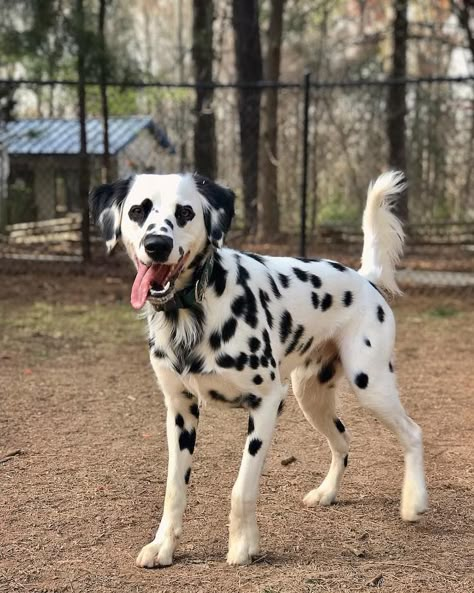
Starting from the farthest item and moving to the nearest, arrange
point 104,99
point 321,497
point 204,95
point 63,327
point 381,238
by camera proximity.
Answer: point 204,95, point 104,99, point 63,327, point 381,238, point 321,497

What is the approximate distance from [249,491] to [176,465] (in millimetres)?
395

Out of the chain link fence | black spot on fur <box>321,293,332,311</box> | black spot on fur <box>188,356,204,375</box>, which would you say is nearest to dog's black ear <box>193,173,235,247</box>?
black spot on fur <box>188,356,204,375</box>

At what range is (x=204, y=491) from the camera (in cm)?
429

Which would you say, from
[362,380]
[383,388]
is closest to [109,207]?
[362,380]

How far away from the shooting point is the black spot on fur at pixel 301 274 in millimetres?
3981

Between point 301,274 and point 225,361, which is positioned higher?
point 301,274

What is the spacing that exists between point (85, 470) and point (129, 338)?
3.96m

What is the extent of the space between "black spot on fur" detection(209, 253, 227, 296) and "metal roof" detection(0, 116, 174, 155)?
1032 centimetres

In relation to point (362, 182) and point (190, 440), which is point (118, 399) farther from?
point (362, 182)

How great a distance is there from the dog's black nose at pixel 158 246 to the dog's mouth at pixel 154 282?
9 centimetres

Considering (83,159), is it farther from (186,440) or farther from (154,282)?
(154,282)

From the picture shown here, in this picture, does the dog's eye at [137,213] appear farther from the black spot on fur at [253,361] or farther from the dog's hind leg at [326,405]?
the dog's hind leg at [326,405]

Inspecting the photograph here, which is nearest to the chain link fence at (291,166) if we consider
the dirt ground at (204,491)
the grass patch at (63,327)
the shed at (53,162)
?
the shed at (53,162)

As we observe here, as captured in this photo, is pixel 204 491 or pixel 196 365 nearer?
pixel 196 365
